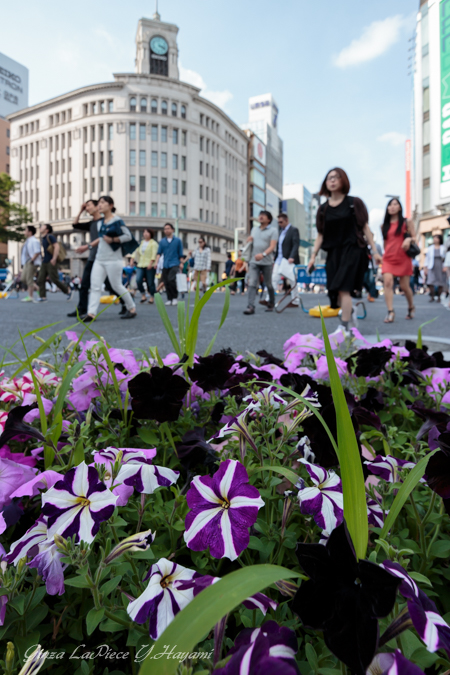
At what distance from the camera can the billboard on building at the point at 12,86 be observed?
74.1 metres

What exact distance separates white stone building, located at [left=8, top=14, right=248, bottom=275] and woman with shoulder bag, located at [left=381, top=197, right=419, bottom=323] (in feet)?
165

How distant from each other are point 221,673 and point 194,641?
10cm

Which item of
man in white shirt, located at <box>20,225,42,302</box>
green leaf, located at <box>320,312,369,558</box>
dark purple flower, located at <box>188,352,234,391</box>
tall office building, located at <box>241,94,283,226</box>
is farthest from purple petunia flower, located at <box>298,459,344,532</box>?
tall office building, located at <box>241,94,283,226</box>

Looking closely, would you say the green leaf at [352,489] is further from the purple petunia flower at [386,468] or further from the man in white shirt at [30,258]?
the man in white shirt at [30,258]

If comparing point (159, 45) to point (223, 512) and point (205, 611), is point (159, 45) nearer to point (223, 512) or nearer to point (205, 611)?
point (223, 512)

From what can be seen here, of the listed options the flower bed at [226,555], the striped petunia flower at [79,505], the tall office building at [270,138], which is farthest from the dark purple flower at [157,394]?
the tall office building at [270,138]

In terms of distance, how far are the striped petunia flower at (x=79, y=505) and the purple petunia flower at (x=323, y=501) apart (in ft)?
0.90

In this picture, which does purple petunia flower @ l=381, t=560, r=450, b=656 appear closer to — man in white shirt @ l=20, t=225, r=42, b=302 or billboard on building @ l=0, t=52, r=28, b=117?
man in white shirt @ l=20, t=225, r=42, b=302

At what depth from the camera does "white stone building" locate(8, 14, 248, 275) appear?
59156mm

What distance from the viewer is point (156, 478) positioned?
77 centimetres

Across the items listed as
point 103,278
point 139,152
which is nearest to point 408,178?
point 139,152

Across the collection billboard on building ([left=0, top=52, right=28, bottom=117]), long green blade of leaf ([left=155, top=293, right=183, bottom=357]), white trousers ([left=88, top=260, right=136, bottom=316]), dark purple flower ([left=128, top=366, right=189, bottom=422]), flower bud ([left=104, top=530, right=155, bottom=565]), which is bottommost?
flower bud ([left=104, top=530, right=155, bottom=565])

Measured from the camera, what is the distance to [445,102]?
19.2 m

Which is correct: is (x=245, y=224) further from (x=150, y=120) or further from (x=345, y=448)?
(x=345, y=448)
